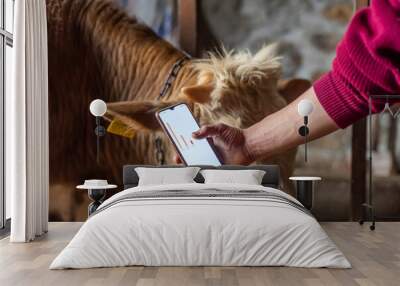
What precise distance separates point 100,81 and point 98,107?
46 centimetres

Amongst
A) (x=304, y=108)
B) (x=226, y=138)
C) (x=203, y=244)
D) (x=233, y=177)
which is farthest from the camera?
(x=226, y=138)

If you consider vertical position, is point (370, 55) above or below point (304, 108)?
above

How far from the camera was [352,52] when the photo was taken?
89.6 inches

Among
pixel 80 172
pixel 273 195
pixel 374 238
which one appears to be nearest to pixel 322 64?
pixel 374 238

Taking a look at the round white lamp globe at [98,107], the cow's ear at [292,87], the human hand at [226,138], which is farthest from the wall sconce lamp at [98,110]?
the cow's ear at [292,87]

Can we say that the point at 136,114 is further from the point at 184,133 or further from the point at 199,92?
the point at 199,92

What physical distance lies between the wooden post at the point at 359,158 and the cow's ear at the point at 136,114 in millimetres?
1889

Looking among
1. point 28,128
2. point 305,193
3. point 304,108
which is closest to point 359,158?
point 305,193

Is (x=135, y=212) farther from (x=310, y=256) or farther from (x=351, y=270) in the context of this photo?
(x=351, y=270)

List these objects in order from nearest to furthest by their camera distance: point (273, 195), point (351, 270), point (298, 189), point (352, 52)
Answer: point (352, 52) < point (351, 270) < point (273, 195) < point (298, 189)

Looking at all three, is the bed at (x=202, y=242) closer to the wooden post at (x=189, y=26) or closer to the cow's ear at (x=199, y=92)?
the cow's ear at (x=199, y=92)

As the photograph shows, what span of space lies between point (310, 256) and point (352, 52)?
72.0 inches

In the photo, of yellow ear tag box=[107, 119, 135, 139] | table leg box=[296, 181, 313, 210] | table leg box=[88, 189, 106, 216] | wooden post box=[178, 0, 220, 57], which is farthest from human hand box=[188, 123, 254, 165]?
table leg box=[88, 189, 106, 216]

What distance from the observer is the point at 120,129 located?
614 centimetres
